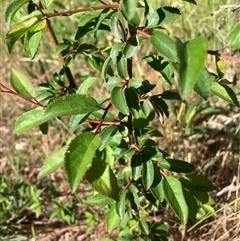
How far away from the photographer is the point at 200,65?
0.58 meters

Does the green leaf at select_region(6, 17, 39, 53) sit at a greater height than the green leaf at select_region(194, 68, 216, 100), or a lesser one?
greater

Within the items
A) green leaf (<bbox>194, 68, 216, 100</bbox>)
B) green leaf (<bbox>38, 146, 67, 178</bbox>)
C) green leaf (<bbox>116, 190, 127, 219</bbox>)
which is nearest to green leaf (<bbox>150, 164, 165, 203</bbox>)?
green leaf (<bbox>116, 190, 127, 219</bbox>)

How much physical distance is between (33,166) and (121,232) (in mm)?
750

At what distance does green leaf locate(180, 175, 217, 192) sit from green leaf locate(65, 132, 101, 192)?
332mm

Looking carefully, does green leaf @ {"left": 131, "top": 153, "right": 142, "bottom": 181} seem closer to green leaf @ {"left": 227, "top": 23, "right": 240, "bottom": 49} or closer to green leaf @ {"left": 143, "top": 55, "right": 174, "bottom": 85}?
green leaf @ {"left": 143, "top": 55, "right": 174, "bottom": 85}

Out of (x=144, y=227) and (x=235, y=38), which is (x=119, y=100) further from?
(x=144, y=227)

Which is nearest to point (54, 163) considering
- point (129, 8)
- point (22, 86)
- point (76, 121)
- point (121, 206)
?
point (76, 121)

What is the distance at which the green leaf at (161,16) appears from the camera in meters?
0.86

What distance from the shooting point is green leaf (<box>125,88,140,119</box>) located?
3.08 feet

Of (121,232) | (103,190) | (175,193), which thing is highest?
(103,190)

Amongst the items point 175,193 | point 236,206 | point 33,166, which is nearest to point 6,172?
point 33,166

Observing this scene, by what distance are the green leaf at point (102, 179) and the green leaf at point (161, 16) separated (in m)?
0.30

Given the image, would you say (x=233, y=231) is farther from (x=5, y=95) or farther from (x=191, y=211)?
(x=5, y=95)

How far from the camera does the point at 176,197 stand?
1.04 metres
